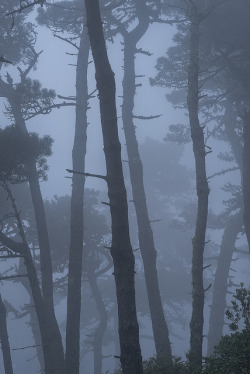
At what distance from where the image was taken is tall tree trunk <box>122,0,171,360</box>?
11609 mm

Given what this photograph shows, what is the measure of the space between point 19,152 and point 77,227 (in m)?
2.91

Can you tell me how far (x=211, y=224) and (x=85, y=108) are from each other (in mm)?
11315

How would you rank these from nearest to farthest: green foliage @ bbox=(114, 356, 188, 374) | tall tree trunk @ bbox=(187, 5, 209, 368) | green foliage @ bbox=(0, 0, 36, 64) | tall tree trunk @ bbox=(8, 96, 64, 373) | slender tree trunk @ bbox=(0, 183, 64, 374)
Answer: green foliage @ bbox=(114, 356, 188, 374) < tall tree trunk @ bbox=(187, 5, 209, 368) < slender tree trunk @ bbox=(0, 183, 64, 374) < tall tree trunk @ bbox=(8, 96, 64, 373) < green foliage @ bbox=(0, 0, 36, 64)

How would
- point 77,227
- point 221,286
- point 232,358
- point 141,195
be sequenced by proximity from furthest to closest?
point 221,286, point 141,195, point 77,227, point 232,358

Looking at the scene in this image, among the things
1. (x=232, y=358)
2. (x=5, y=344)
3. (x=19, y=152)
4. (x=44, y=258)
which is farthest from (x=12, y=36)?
(x=232, y=358)

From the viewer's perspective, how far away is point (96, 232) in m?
22.5

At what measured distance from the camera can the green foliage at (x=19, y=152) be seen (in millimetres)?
11348

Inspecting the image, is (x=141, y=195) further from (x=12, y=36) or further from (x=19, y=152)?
(x=12, y=36)

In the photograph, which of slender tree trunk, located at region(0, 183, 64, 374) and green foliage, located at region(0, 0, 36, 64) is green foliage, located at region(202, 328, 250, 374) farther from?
green foliage, located at region(0, 0, 36, 64)

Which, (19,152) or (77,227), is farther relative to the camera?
(77,227)

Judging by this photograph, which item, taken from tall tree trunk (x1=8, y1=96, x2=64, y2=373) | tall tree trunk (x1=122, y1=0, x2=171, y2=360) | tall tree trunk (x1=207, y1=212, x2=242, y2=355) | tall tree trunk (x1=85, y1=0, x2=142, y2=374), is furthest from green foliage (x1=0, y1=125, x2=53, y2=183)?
tall tree trunk (x1=207, y1=212, x2=242, y2=355)

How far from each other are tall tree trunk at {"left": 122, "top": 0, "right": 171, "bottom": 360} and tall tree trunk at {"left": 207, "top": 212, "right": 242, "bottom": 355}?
26.2 ft

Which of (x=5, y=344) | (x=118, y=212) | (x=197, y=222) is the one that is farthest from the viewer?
(x=5, y=344)

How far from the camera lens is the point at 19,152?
11.8m
